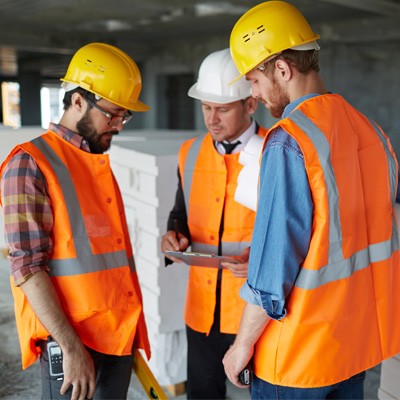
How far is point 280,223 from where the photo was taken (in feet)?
4.92

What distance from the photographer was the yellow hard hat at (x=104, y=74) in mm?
2033

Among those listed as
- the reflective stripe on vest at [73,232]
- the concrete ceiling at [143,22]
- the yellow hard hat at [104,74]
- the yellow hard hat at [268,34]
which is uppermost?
the concrete ceiling at [143,22]

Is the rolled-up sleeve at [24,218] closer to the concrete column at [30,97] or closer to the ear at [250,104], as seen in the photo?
the ear at [250,104]

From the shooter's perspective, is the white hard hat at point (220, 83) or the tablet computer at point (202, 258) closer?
the tablet computer at point (202, 258)

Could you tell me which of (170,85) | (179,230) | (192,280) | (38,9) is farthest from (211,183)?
(170,85)

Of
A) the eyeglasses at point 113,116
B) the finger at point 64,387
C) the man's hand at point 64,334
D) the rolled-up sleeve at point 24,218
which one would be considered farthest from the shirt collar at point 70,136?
the finger at point 64,387

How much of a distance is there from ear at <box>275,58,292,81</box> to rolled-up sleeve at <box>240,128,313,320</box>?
22 cm

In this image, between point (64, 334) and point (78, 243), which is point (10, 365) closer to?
point (64, 334)

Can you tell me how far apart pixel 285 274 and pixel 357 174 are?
0.40 m

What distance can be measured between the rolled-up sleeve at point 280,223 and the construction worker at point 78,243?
68cm

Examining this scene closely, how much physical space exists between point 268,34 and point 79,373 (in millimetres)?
1331

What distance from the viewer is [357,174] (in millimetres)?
1615

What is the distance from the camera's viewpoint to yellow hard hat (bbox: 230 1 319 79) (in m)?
1.66

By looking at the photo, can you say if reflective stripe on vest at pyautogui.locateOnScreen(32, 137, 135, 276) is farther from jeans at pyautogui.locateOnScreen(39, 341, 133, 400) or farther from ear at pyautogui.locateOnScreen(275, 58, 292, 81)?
ear at pyautogui.locateOnScreen(275, 58, 292, 81)
